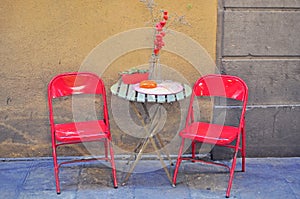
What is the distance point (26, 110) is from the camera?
16.3ft

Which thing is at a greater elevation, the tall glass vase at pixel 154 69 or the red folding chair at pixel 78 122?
the tall glass vase at pixel 154 69

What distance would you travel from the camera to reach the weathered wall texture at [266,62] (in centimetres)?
479

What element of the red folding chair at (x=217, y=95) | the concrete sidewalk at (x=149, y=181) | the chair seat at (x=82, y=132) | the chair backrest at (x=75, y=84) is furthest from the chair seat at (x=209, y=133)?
the chair backrest at (x=75, y=84)

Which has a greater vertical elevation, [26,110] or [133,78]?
[133,78]

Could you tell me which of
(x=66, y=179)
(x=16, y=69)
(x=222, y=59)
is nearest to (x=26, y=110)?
(x=16, y=69)

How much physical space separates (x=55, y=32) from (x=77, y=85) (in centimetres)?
60

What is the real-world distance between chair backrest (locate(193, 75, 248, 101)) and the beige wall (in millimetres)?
337

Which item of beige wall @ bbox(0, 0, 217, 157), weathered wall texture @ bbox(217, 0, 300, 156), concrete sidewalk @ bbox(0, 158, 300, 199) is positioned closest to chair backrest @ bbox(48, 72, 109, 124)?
beige wall @ bbox(0, 0, 217, 157)

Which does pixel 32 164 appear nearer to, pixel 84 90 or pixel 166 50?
pixel 84 90

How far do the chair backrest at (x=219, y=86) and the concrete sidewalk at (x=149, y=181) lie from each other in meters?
0.82

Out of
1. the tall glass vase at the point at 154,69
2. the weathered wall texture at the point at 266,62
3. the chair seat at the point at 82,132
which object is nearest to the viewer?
the chair seat at the point at 82,132

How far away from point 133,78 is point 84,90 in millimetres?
520

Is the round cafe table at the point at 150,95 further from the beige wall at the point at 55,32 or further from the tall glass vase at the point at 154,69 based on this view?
the beige wall at the point at 55,32

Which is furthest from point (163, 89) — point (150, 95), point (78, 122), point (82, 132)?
point (78, 122)
